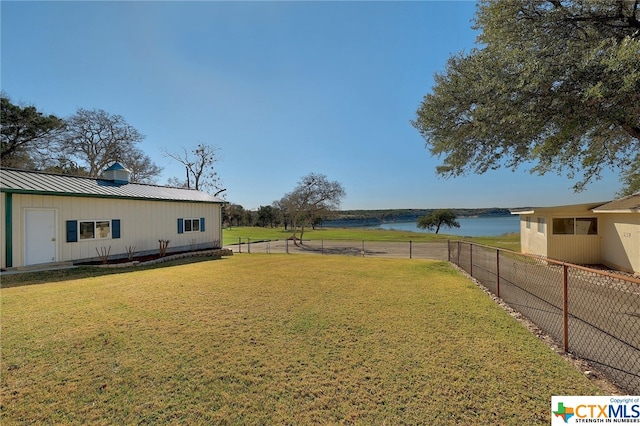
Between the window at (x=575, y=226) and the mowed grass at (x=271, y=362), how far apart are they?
10680mm

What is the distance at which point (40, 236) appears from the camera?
975cm

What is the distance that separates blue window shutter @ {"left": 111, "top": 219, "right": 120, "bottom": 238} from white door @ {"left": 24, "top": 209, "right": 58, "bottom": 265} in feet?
6.24

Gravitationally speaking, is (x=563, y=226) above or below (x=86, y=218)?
below

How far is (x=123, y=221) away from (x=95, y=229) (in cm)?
110

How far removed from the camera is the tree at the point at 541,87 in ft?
20.7

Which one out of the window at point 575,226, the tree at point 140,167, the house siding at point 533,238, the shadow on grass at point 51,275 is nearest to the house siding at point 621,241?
the window at point 575,226

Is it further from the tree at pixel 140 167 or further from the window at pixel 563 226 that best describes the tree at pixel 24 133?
the window at pixel 563 226

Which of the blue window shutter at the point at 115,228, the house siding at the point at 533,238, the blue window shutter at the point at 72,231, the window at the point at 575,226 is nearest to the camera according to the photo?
the blue window shutter at the point at 72,231

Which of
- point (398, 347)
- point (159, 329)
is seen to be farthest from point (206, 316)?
point (398, 347)

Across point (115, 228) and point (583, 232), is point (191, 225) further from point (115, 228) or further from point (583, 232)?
point (583, 232)

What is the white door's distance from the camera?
31.0 feet

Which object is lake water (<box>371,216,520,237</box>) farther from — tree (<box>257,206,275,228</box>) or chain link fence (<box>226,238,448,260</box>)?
chain link fence (<box>226,238,448,260</box>)

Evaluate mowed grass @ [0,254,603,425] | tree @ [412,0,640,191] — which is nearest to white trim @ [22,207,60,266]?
mowed grass @ [0,254,603,425]

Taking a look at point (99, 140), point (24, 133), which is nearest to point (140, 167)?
point (99, 140)
